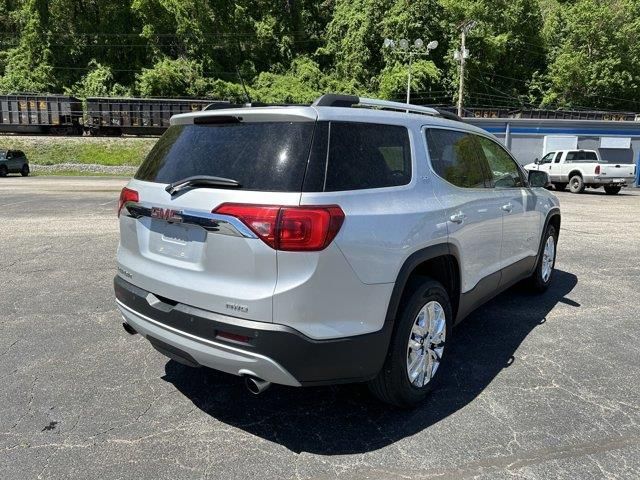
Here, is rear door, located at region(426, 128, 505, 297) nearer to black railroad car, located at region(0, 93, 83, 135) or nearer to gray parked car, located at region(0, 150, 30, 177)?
gray parked car, located at region(0, 150, 30, 177)

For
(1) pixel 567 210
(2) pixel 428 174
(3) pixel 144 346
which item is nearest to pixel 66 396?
(3) pixel 144 346

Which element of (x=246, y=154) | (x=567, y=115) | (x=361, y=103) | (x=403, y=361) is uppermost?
(x=567, y=115)

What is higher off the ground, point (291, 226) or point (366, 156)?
point (366, 156)

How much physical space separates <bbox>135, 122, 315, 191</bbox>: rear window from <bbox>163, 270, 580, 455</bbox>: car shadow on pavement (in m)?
1.47

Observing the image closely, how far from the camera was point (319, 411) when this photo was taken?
10.5 ft

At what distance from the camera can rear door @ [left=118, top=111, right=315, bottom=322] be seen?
8.29ft

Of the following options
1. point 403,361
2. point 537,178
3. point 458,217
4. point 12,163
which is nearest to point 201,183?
point 403,361

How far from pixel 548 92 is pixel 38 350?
60.7 meters

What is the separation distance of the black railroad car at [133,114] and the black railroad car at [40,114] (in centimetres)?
134

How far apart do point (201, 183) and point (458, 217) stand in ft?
5.88

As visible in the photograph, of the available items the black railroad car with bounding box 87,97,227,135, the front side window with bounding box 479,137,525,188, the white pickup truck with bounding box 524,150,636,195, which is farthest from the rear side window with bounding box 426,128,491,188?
the black railroad car with bounding box 87,97,227,135

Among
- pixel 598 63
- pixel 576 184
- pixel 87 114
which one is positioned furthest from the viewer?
pixel 598 63

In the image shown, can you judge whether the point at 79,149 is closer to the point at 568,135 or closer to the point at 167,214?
the point at 568,135

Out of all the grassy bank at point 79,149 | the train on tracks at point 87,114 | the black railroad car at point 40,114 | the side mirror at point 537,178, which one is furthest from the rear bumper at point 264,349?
the black railroad car at point 40,114
